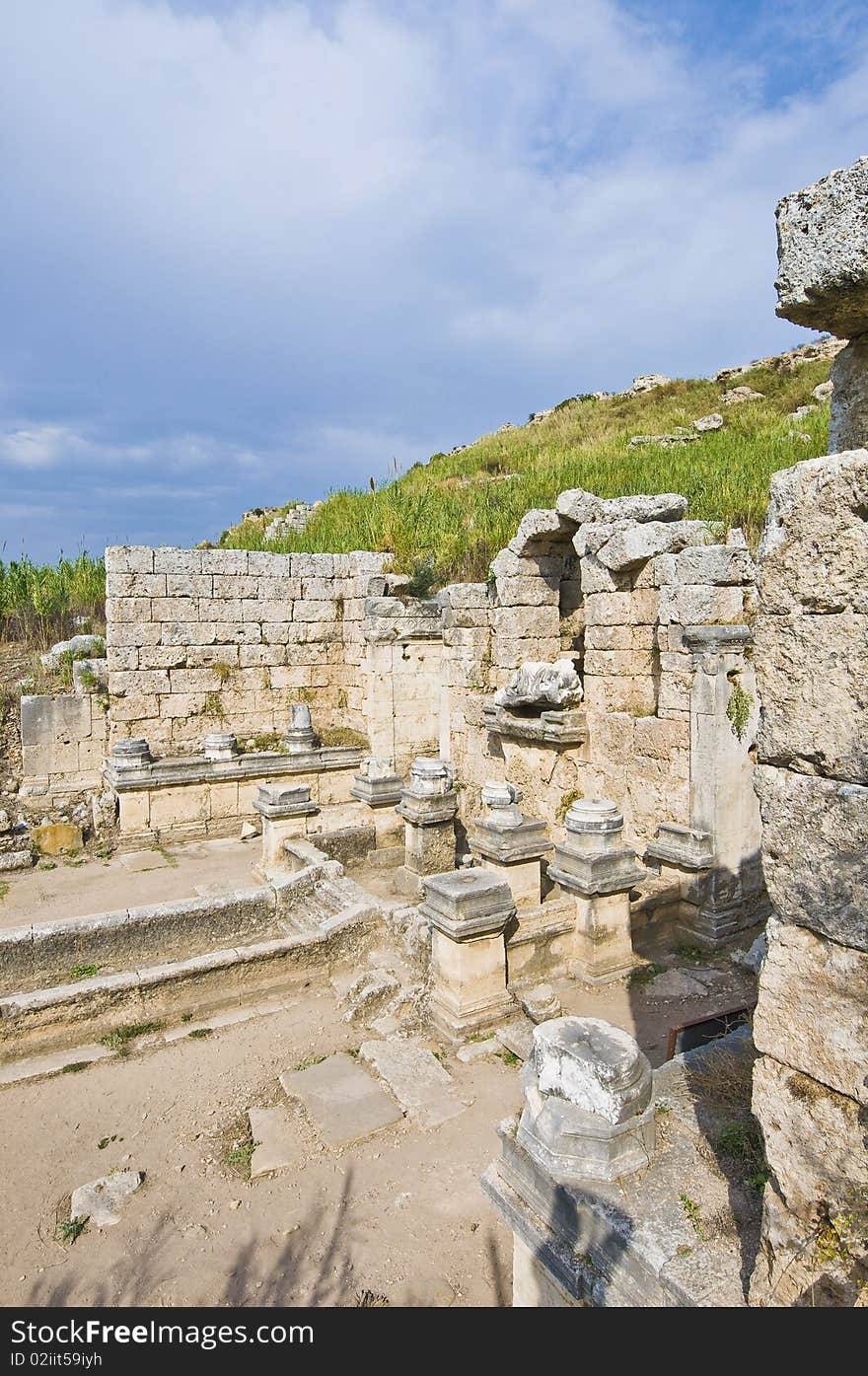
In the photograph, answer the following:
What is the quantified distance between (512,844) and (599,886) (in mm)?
796

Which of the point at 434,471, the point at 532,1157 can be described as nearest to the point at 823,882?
the point at 532,1157

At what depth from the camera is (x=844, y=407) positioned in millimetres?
2154

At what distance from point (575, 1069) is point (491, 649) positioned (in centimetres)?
703

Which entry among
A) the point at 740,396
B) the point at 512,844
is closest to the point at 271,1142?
the point at 512,844

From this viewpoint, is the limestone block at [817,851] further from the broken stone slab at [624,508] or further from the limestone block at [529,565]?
the limestone block at [529,565]

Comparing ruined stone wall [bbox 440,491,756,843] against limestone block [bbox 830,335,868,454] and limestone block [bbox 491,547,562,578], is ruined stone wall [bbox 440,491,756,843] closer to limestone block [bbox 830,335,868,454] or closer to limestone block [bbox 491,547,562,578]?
limestone block [bbox 491,547,562,578]

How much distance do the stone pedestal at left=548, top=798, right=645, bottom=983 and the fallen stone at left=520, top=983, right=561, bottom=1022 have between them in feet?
1.32

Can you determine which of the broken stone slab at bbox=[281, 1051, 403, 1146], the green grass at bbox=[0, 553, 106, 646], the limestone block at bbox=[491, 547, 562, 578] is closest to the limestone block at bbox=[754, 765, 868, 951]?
the broken stone slab at bbox=[281, 1051, 403, 1146]

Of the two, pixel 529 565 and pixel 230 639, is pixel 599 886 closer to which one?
pixel 529 565

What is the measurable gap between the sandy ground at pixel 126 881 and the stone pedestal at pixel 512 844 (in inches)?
137

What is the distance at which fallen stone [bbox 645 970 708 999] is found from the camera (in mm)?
5473

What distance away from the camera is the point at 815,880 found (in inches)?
71.4

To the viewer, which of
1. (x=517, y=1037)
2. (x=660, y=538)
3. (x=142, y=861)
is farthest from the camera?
(x=142, y=861)

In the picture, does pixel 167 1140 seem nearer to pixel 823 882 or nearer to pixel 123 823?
pixel 823 882
